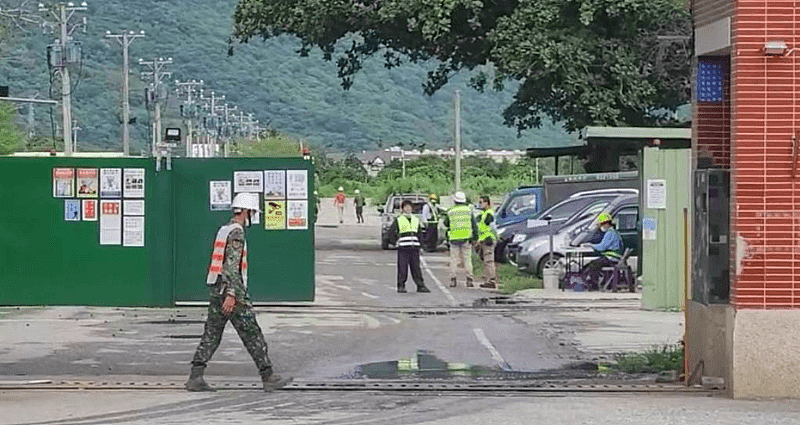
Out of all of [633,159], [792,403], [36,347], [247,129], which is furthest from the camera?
[247,129]

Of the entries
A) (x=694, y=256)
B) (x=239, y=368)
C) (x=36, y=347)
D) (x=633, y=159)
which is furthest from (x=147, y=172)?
(x=633, y=159)

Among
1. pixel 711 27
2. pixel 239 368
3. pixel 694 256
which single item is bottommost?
pixel 239 368

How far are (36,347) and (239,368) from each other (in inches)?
128

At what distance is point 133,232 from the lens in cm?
2322

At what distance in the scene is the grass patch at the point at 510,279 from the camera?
28.2 metres

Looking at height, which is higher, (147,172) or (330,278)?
(147,172)

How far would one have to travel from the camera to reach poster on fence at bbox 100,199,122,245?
23156 millimetres

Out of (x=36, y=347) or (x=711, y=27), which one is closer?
(x=711, y=27)

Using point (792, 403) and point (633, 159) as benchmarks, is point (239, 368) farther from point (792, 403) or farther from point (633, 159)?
point (633, 159)

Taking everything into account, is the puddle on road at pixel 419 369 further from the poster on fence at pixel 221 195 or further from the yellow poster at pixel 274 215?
the poster on fence at pixel 221 195

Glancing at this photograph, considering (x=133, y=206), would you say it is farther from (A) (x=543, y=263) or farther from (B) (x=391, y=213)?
(B) (x=391, y=213)

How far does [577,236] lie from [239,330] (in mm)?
15895

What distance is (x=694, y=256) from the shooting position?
48.2 ft

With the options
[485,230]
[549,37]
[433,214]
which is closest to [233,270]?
[485,230]
